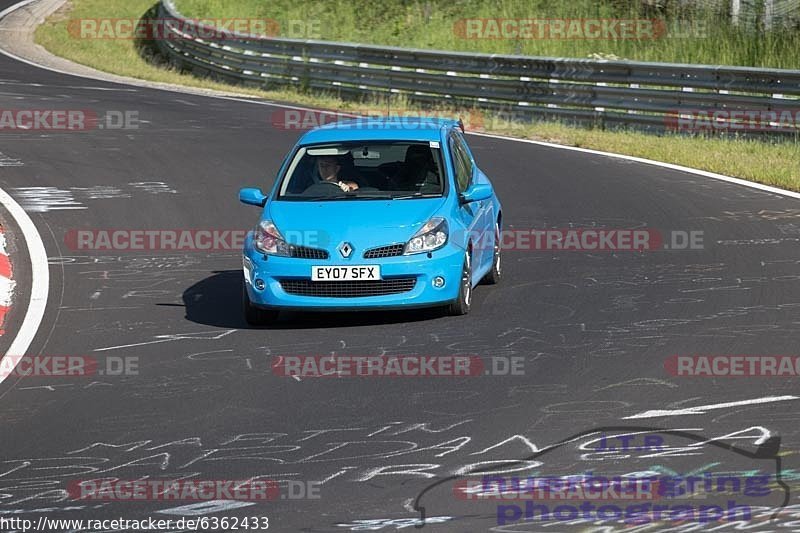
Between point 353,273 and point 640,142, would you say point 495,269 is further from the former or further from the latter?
point 640,142

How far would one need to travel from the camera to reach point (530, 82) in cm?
2438

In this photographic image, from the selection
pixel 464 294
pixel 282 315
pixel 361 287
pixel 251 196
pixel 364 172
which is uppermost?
pixel 364 172

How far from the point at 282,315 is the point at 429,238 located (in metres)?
1.51

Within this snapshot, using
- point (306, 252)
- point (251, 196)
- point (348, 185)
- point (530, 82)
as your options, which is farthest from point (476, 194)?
point (530, 82)

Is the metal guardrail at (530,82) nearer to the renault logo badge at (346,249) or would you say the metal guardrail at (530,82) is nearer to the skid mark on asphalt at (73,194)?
the skid mark on asphalt at (73,194)

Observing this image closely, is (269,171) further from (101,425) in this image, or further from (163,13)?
(163,13)

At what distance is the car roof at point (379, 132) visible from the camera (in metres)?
12.1

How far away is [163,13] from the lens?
121ft

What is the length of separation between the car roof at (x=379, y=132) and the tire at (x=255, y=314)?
1760 mm

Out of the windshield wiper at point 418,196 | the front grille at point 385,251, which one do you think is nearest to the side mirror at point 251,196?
the windshield wiper at point 418,196

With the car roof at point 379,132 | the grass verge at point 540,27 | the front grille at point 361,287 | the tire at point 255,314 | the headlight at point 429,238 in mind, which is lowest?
the tire at point 255,314

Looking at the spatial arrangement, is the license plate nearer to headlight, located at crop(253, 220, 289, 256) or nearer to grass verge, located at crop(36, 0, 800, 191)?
headlight, located at crop(253, 220, 289, 256)

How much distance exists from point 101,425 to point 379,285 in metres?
3.06

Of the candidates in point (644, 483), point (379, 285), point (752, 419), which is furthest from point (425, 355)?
point (644, 483)
